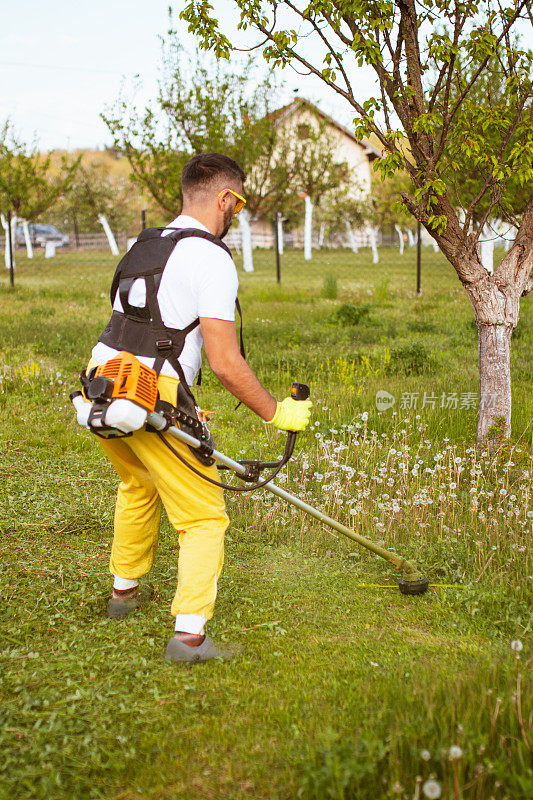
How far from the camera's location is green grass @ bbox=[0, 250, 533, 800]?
2246 mm

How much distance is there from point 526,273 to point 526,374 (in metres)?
2.88

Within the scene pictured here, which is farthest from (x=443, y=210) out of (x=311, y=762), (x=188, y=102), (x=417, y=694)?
(x=188, y=102)

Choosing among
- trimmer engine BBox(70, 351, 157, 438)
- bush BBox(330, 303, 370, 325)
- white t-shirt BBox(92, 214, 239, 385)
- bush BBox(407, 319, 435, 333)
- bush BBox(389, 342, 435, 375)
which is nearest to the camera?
trimmer engine BBox(70, 351, 157, 438)

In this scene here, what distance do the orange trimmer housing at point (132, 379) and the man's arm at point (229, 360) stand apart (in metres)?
0.27

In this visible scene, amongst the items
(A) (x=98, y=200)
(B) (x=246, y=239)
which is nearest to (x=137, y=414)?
(B) (x=246, y=239)

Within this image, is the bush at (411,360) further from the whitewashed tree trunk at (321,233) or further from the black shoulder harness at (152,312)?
the whitewashed tree trunk at (321,233)

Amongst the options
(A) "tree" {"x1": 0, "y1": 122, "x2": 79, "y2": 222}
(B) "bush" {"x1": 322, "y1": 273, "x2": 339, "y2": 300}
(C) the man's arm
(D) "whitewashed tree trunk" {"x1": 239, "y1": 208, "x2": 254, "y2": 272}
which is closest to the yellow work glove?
(C) the man's arm

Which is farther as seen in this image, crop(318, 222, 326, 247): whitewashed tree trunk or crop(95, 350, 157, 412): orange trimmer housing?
crop(318, 222, 326, 247): whitewashed tree trunk

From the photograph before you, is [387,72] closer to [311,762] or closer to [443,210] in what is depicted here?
[443,210]

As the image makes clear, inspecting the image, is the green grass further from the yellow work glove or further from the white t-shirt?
the white t-shirt

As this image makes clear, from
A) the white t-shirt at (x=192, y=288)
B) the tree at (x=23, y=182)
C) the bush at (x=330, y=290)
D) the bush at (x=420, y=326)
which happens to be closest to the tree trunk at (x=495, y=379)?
the white t-shirt at (x=192, y=288)

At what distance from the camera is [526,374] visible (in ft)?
25.4

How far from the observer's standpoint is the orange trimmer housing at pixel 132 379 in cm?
274

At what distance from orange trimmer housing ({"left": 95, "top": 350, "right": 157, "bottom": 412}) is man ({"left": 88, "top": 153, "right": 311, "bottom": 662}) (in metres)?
0.16
